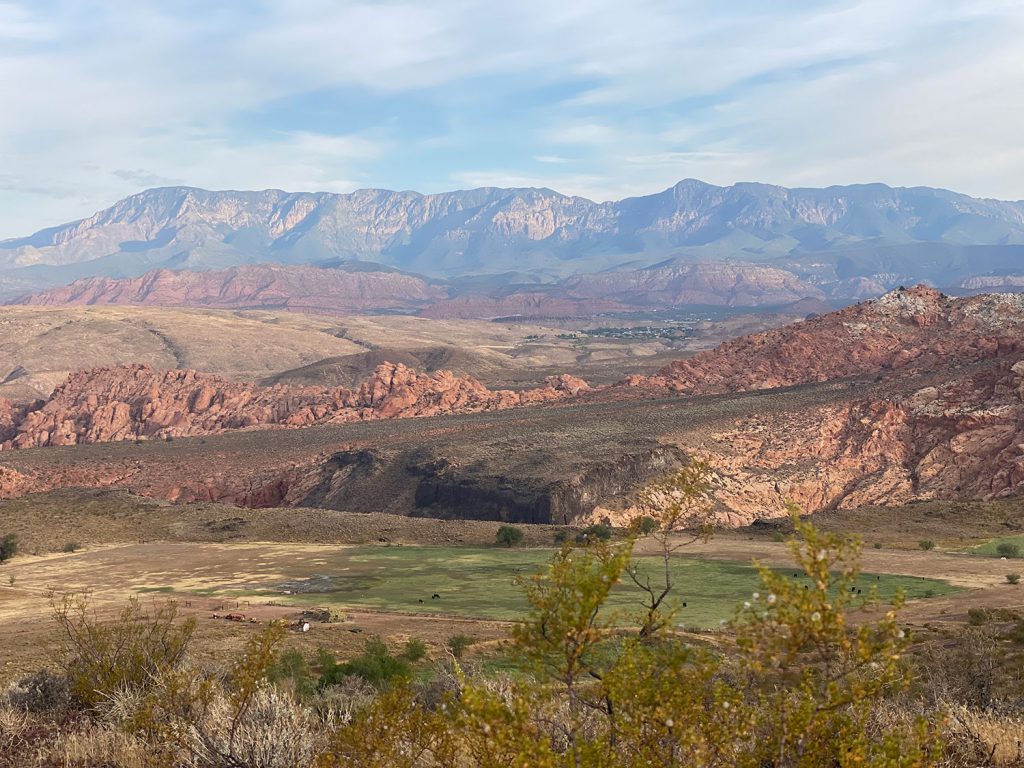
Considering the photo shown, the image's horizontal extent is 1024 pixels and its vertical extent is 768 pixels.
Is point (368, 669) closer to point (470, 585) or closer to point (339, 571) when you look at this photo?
point (470, 585)

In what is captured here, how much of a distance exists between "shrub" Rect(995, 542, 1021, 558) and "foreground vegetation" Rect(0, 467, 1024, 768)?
75.7ft

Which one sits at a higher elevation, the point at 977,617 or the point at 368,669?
the point at 368,669

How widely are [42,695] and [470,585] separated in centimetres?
1951

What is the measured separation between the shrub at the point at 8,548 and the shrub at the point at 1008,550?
1642 inches

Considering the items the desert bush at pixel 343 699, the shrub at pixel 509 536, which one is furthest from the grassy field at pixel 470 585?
the desert bush at pixel 343 699

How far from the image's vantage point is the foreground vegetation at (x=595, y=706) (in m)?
5.26

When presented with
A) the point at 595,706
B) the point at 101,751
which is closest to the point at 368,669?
the point at 101,751

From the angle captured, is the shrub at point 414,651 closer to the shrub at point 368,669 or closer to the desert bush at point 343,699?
the shrub at point 368,669

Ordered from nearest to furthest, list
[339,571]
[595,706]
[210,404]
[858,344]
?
[595,706]
[339,571]
[858,344]
[210,404]

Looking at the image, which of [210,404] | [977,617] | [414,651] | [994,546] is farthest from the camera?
[210,404]

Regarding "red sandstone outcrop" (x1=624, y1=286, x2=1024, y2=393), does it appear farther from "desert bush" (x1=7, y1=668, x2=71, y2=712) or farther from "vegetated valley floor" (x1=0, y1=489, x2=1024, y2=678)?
"desert bush" (x1=7, y1=668, x2=71, y2=712)

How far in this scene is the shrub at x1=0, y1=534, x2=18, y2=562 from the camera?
129ft

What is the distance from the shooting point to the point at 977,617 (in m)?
21.3

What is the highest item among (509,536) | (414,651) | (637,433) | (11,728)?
(11,728)
